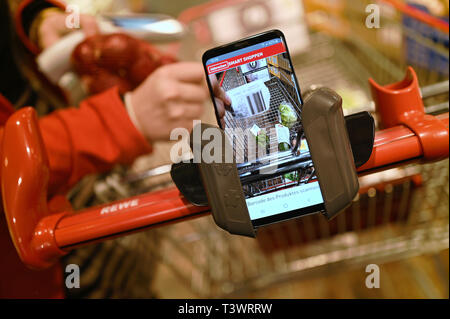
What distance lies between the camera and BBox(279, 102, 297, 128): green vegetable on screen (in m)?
0.36

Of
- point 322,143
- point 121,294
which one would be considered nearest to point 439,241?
point 322,143

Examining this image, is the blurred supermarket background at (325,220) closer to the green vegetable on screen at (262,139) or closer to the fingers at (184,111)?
the fingers at (184,111)

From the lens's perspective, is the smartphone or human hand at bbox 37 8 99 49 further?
human hand at bbox 37 8 99 49

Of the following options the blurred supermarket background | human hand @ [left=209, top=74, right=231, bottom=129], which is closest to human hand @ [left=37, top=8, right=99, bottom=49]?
the blurred supermarket background

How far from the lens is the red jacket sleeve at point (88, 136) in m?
0.55

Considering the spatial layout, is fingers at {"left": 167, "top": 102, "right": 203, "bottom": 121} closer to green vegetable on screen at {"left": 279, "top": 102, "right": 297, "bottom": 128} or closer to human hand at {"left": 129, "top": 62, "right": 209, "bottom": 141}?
human hand at {"left": 129, "top": 62, "right": 209, "bottom": 141}

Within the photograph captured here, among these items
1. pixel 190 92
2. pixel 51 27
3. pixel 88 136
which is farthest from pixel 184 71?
pixel 51 27

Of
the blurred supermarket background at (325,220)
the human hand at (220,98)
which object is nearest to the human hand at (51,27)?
the blurred supermarket background at (325,220)

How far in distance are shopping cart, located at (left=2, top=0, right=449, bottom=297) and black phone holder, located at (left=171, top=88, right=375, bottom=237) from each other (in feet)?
0.20

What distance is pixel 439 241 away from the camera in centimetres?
79

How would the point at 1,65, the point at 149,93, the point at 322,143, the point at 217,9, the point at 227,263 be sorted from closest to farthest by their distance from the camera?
the point at 322,143 → the point at 149,93 → the point at 1,65 → the point at 227,263 → the point at 217,9

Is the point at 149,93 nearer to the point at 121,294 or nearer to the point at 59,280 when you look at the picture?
the point at 59,280

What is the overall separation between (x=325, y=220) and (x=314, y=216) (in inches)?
1.3
